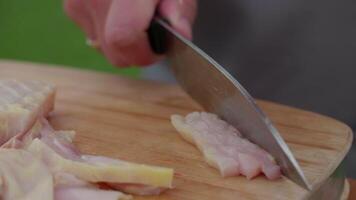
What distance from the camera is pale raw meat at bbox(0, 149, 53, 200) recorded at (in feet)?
3.89

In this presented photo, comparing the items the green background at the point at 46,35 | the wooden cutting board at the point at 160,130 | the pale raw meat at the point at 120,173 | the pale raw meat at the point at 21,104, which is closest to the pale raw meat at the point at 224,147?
the wooden cutting board at the point at 160,130

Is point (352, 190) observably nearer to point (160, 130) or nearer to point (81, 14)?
point (160, 130)

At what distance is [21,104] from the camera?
147 cm

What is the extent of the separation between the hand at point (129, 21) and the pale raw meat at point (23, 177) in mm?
430

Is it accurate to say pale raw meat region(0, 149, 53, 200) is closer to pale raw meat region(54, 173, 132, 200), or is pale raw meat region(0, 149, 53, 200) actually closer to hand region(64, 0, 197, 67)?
pale raw meat region(54, 173, 132, 200)

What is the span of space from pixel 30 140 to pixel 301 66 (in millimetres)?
724

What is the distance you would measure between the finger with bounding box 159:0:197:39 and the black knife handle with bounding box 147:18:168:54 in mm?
28

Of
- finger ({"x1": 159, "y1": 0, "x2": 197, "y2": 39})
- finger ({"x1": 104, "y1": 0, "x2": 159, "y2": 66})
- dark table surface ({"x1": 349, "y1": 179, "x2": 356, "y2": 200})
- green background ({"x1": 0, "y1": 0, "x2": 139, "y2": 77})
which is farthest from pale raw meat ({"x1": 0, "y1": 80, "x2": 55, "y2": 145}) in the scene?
green background ({"x1": 0, "y1": 0, "x2": 139, "y2": 77})

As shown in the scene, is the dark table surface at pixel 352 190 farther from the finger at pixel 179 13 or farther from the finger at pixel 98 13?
the finger at pixel 98 13

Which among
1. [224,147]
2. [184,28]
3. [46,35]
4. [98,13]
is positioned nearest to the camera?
[224,147]

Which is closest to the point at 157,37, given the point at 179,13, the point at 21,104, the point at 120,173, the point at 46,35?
the point at 179,13

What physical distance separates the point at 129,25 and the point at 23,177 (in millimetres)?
485

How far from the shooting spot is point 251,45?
1864 mm

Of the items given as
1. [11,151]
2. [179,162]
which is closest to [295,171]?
[179,162]
